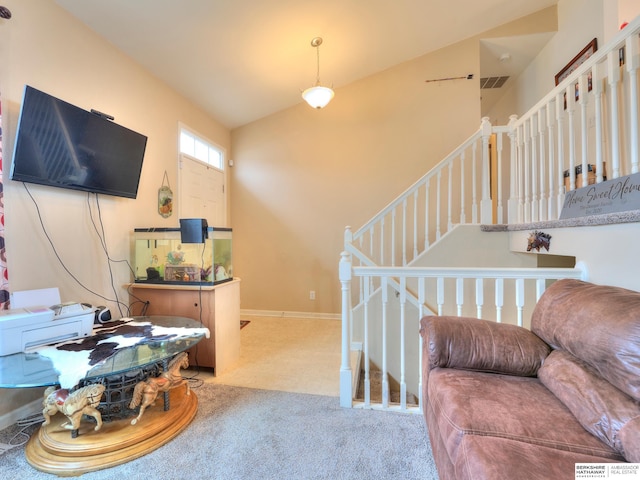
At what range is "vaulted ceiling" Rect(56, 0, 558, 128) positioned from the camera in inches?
90.4

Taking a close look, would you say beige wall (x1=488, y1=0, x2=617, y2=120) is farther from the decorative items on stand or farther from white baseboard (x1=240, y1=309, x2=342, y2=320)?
the decorative items on stand

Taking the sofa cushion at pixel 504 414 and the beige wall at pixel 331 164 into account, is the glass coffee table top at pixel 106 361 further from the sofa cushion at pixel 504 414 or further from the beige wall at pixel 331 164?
the beige wall at pixel 331 164

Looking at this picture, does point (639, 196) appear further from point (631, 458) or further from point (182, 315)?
point (182, 315)

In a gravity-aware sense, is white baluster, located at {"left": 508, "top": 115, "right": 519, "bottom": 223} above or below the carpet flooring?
above

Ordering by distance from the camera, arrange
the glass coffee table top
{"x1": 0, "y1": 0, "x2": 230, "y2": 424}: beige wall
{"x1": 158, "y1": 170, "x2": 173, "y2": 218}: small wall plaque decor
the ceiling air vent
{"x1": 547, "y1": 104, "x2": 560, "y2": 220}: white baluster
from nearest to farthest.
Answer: the glass coffee table top → {"x1": 0, "y1": 0, "x2": 230, "y2": 424}: beige wall → {"x1": 547, "y1": 104, "x2": 560, "y2": 220}: white baluster → {"x1": 158, "y1": 170, "x2": 173, "y2": 218}: small wall plaque decor → the ceiling air vent

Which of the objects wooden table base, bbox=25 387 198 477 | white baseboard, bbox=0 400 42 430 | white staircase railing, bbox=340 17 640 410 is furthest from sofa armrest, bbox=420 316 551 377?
white baseboard, bbox=0 400 42 430

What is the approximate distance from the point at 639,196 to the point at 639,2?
96.6 inches

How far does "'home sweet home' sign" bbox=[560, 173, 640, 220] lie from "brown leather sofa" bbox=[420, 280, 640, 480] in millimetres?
446

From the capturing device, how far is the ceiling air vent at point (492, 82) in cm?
448

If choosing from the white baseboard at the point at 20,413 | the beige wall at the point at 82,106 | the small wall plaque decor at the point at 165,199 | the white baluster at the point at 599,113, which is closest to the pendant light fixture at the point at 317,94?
the beige wall at the point at 82,106

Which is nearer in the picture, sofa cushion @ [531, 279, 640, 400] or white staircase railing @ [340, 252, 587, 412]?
sofa cushion @ [531, 279, 640, 400]

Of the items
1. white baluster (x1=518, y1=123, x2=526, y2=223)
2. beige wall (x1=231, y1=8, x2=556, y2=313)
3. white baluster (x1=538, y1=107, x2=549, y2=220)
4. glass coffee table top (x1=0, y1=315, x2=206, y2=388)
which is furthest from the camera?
beige wall (x1=231, y1=8, x2=556, y2=313)

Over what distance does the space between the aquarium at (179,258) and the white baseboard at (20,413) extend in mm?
1030

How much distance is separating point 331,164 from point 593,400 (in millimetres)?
3646
